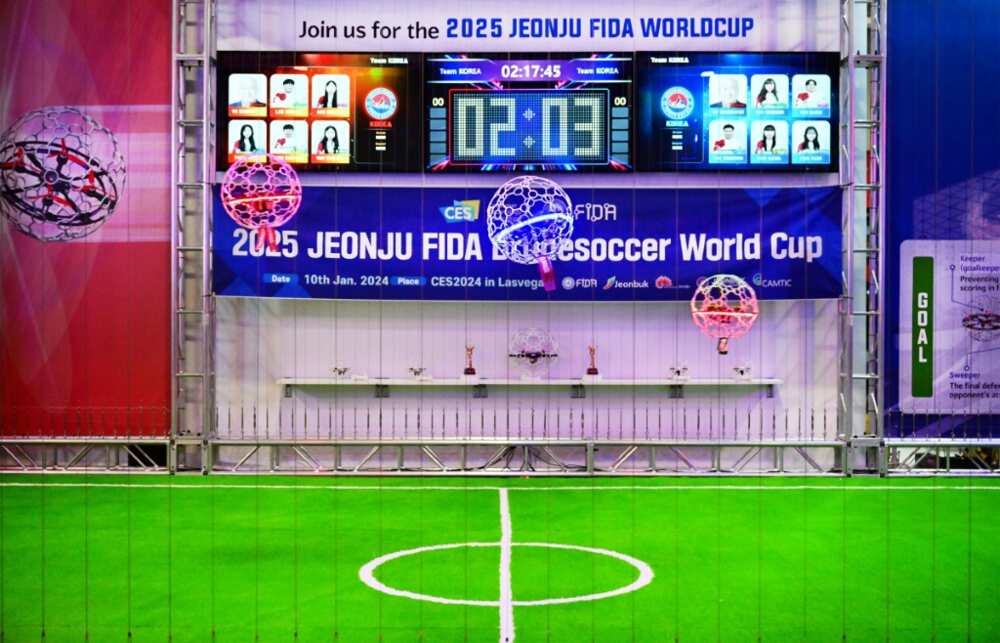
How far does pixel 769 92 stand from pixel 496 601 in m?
7.05

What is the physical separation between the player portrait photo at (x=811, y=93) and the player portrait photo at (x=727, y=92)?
535mm

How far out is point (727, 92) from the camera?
12039 mm

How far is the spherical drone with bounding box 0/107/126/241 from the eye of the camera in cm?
1232

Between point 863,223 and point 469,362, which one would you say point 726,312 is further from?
point 469,362

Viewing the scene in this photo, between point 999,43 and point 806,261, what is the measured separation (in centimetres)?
313

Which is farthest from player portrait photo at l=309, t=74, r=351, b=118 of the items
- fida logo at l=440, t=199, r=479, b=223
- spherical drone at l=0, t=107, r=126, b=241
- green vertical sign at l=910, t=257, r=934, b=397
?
green vertical sign at l=910, t=257, r=934, b=397

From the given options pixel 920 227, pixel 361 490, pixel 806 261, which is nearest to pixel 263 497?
pixel 361 490

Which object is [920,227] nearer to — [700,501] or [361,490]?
[700,501]

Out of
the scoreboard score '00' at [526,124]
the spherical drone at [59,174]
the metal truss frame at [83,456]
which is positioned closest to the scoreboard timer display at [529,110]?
the scoreboard score '00' at [526,124]

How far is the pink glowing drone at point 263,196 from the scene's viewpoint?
31.3 ft

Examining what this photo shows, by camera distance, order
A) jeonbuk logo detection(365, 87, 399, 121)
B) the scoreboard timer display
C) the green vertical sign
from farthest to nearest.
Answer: the green vertical sign → jeonbuk logo detection(365, 87, 399, 121) → the scoreboard timer display

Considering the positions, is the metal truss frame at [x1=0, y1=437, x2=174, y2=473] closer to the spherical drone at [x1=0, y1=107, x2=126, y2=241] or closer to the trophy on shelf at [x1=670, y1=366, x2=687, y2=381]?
the spherical drone at [x1=0, y1=107, x2=126, y2=241]

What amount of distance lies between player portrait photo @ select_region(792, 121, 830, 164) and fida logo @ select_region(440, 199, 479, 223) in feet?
11.0

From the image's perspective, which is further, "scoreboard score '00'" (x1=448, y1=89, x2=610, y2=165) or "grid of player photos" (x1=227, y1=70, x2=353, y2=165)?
"grid of player photos" (x1=227, y1=70, x2=353, y2=165)
